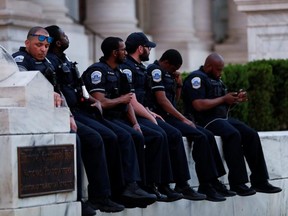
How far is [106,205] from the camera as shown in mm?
11633

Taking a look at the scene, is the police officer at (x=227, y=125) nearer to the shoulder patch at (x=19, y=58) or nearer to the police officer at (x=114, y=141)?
the police officer at (x=114, y=141)

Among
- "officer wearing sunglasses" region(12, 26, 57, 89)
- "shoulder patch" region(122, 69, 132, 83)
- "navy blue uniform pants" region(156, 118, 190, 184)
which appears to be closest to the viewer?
"officer wearing sunglasses" region(12, 26, 57, 89)

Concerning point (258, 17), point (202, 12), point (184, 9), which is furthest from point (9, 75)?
point (202, 12)

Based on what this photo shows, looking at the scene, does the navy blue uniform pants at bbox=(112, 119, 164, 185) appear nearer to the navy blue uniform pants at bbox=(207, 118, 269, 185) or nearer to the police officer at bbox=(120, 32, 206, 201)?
the police officer at bbox=(120, 32, 206, 201)

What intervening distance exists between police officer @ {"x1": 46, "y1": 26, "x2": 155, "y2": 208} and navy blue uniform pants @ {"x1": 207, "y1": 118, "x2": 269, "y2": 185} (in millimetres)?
2120

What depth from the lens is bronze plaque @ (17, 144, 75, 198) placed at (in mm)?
10766

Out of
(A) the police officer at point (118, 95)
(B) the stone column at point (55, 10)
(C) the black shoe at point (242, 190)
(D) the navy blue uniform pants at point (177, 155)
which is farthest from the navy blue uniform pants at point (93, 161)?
(B) the stone column at point (55, 10)

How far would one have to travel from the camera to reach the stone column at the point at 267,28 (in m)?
20.6

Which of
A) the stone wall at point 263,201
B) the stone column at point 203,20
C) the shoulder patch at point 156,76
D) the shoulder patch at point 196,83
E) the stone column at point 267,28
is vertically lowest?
the stone wall at point 263,201

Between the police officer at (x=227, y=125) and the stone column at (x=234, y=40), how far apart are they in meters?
19.9

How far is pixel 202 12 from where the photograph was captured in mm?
37094

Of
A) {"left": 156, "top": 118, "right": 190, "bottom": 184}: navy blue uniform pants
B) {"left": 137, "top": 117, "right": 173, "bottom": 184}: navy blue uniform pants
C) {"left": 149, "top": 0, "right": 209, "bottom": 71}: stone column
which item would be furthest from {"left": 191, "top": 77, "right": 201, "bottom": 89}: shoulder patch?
{"left": 149, "top": 0, "right": 209, "bottom": 71}: stone column

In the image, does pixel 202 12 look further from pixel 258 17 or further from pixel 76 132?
pixel 76 132

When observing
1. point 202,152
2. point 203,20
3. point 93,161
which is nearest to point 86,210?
point 93,161
